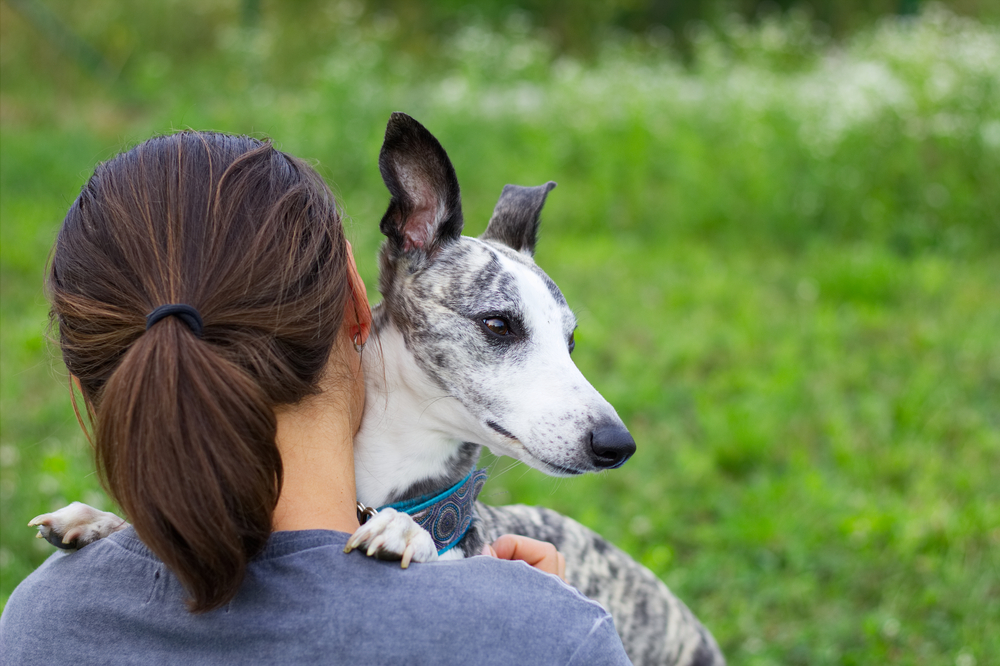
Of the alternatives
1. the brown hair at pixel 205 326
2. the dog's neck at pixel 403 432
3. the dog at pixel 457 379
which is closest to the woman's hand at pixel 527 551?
the dog at pixel 457 379

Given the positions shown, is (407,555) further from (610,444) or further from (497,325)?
(497,325)

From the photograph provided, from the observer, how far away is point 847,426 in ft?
13.2

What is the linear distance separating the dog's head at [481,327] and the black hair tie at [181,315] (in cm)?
73

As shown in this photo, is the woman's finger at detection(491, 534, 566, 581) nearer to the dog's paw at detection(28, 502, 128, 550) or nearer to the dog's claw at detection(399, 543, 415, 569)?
the dog's claw at detection(399, 543, 415, 569)

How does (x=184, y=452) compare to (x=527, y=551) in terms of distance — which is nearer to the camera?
(x=184, y=452)

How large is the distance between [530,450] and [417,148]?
69 centimetres

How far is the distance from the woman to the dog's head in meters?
0.53

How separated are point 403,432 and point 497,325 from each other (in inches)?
12.4

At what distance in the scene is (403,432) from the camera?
185cm

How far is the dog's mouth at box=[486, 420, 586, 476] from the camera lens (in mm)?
1729

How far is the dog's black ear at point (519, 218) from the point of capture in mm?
2205

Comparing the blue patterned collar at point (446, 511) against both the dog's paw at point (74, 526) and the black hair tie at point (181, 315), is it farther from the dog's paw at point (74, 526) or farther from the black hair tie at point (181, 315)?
the black hair tie at point (181, 315)

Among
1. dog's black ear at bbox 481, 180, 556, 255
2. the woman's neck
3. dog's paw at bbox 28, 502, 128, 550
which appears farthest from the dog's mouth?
dog's paw at bbox 28, 502, 128, 550

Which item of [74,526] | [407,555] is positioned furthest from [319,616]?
[74,526]
